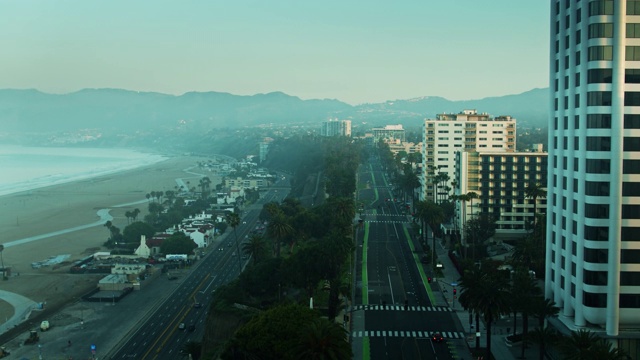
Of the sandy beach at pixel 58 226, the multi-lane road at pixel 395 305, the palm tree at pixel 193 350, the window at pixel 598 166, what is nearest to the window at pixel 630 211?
the window at pixel 598 166

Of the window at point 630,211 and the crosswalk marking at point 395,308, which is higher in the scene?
the window at point 630,211

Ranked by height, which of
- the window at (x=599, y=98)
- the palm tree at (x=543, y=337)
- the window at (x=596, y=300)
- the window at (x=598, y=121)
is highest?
the window at (x=599, y=98)

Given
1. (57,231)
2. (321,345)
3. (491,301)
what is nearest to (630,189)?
(491,301)

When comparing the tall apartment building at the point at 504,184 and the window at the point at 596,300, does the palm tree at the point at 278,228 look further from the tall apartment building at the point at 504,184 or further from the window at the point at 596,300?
the window at the point at 596,300

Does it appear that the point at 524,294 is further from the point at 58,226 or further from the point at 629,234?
the point at 58,226

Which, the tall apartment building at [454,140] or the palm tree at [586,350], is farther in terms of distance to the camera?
the tall apartment building at [454,140]

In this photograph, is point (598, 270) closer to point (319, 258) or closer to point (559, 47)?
point (559, 47)
